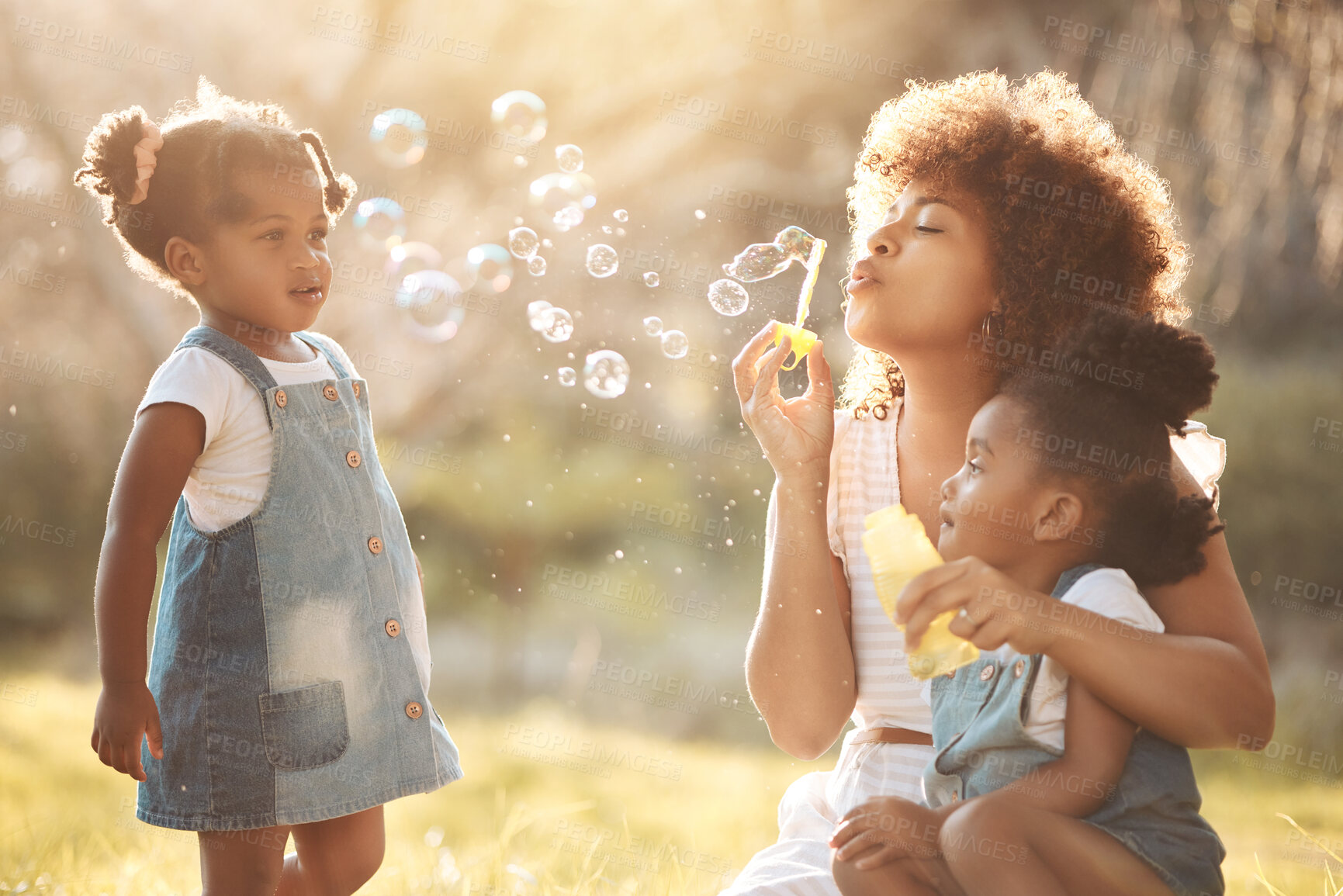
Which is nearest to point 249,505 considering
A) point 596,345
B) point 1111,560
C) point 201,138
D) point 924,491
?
point 201,138

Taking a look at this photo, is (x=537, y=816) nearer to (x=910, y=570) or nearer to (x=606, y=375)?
(x=606, y=375)

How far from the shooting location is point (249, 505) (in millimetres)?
1723

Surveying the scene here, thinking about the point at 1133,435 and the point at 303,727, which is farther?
the point at 303,727

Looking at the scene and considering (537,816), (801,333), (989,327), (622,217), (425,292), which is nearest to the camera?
(989,327)

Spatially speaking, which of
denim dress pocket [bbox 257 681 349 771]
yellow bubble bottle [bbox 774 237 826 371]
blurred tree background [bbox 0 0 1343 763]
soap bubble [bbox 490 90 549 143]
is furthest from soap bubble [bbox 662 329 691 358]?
blurred tree background [bbox 0 0 1343 763]

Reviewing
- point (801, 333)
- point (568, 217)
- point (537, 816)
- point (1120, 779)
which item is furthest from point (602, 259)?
point (1120, 779)

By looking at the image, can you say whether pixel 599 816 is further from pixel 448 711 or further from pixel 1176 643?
pixel 1176 643

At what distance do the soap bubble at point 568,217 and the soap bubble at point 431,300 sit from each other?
0.95 ft

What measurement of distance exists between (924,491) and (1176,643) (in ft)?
1.72

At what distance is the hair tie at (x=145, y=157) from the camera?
1.81 m

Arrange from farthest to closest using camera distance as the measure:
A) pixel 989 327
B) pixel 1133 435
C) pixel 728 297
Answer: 1. pixel 728 297
2. pixel 989 327
3. pixel 1133 435

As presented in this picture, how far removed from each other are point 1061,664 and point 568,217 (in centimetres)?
158

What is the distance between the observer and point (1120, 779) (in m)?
1.27

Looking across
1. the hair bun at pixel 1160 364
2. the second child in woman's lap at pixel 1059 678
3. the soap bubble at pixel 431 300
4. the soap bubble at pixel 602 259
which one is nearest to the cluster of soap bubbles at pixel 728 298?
the soap bubble at pixel 602 259
